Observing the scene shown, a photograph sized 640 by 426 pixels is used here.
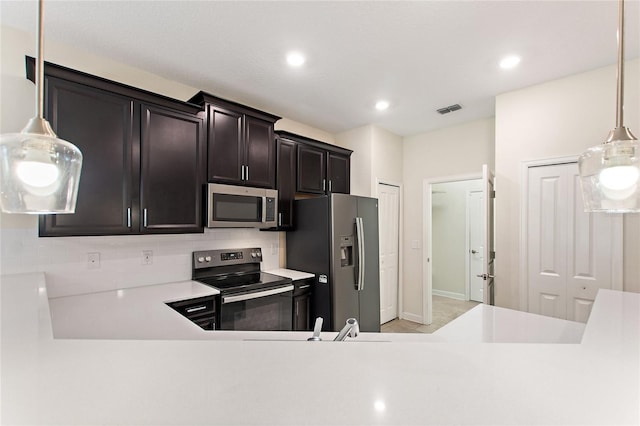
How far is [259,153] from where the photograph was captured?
2850mm

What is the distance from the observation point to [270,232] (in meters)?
3.29

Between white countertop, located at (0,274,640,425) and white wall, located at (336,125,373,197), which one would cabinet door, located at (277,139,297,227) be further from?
white countertop, located at (0,274,640,425)

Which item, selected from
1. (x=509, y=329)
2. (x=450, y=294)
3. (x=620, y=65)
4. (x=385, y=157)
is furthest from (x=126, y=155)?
(x=450, y=294)

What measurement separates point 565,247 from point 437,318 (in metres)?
2.25

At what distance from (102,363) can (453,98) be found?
133 inches

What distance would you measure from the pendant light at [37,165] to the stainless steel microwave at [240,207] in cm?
160

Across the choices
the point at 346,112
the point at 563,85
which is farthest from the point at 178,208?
the point at 563,85

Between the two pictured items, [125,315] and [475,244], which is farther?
[475,244]

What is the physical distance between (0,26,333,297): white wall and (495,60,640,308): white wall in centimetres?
295

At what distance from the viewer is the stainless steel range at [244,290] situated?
2316 millimetres

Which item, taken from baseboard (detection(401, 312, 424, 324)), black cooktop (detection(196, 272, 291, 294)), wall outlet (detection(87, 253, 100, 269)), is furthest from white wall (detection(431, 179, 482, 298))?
wall outlet (detection(87, 253, 100, 269))

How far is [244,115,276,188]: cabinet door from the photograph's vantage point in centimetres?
276

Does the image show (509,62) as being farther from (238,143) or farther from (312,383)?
(312,383)

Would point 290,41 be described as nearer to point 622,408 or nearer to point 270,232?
point 270,232
